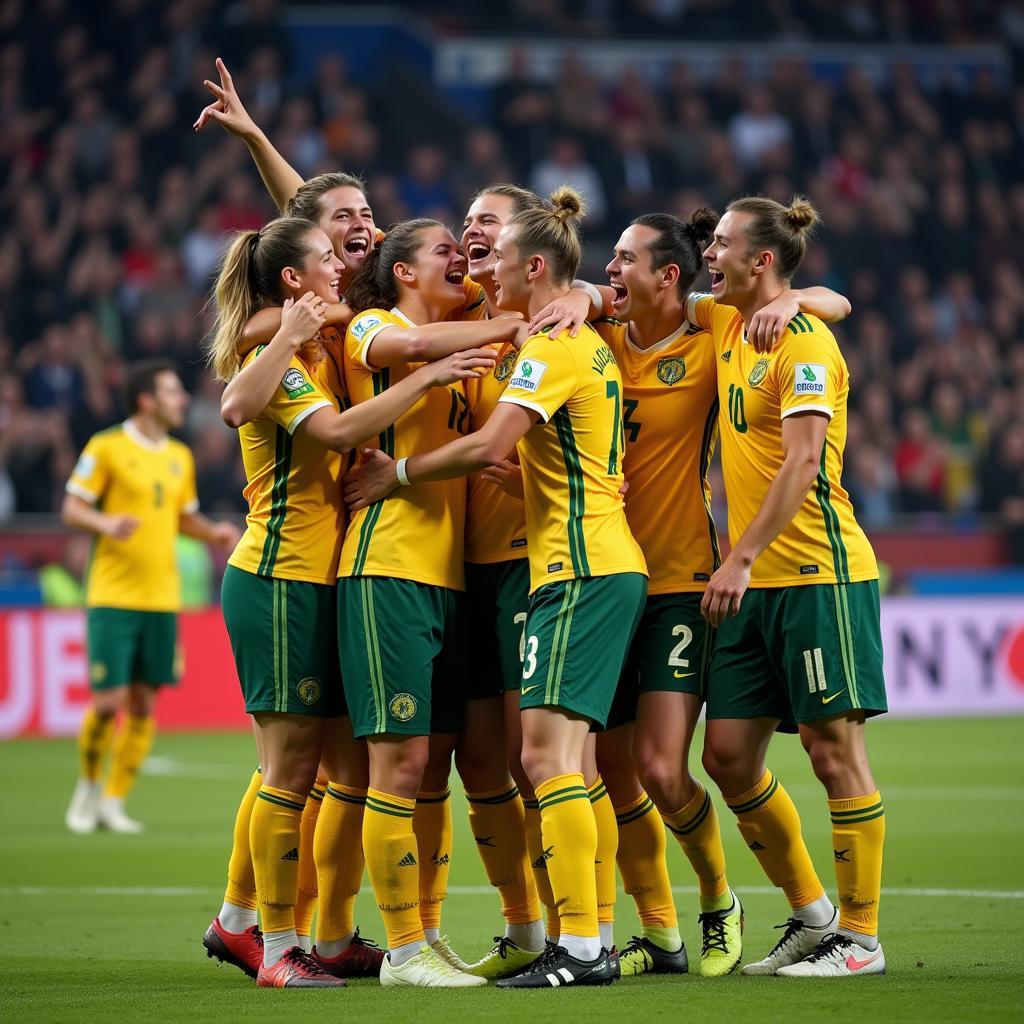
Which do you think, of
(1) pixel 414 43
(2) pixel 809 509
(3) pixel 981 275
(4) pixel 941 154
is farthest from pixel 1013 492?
(2) pixel 809 509

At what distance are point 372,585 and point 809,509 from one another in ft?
4.60

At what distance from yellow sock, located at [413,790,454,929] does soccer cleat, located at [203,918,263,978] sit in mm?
555

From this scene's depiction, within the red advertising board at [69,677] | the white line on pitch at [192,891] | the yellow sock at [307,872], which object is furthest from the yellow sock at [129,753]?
the yellow sock at [307,872]

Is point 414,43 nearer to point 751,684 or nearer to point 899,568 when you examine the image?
point 899,568

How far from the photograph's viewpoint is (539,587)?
5.27m

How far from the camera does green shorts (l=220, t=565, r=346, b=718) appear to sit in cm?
545

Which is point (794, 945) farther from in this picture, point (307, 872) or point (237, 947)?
point (237, 947)

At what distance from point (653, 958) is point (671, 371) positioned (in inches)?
75.8

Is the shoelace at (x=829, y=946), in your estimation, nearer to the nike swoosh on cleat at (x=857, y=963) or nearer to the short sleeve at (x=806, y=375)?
the nike swoosh on cleat at (x=857, y=963)

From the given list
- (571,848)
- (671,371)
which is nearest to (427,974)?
(571,848)

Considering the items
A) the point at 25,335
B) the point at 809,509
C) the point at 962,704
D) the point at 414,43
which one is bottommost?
the point at 962,704

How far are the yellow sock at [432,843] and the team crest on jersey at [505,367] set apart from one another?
1401 mm

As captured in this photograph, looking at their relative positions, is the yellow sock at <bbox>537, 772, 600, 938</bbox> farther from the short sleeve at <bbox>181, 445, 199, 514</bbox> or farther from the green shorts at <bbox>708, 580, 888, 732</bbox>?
the short sleeve at <bbox>181, 445, 199, 514</bbox>

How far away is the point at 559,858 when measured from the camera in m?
5.05
